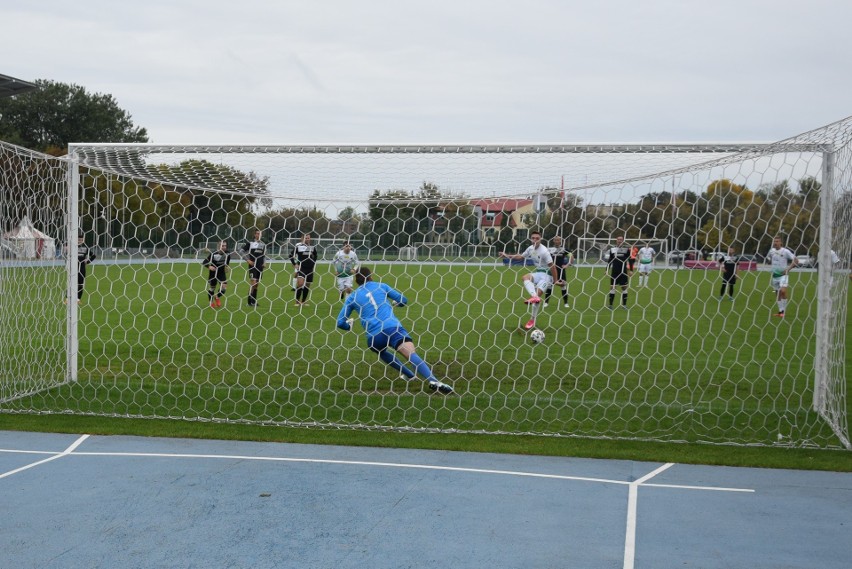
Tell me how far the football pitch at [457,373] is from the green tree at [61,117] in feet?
168

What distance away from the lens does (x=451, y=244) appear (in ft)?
29.4

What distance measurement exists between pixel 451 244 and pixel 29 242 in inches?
195

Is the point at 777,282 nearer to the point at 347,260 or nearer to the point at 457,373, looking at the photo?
the point at 457,373

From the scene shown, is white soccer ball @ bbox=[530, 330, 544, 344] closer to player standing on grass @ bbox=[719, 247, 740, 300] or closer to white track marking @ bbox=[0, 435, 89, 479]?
player standing on grass @ bbox=[719, 247, 740, 300]

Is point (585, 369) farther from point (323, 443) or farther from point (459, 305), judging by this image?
point (459, 305)

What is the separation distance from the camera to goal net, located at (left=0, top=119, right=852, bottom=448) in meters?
8.12

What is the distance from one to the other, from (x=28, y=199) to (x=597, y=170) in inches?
247

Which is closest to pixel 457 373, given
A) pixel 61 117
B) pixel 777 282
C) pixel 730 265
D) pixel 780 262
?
pixel 730 265

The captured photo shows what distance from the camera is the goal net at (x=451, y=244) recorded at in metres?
8.12

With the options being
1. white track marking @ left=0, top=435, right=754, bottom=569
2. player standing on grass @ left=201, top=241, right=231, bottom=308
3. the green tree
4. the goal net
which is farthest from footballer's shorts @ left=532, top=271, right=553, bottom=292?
the green tree

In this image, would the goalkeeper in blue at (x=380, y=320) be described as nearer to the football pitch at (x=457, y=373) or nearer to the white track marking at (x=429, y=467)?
the football pitch at (x=457, y=373)

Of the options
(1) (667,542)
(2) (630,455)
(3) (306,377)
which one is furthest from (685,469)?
(3) (306,377)

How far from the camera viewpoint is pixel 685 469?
6961 millimetres

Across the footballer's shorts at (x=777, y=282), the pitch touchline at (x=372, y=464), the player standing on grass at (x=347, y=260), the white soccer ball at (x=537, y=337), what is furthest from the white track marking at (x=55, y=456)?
the footballer's shorts at (x=777, y=282)
